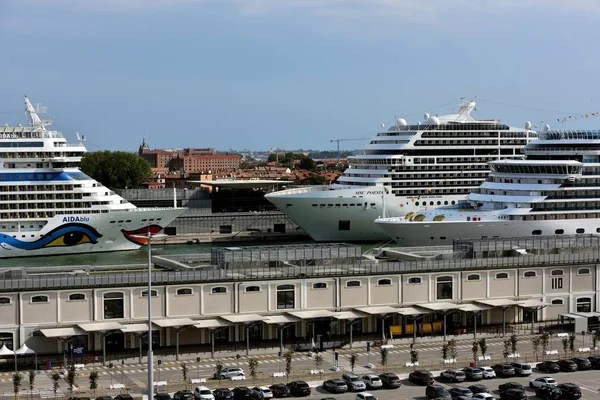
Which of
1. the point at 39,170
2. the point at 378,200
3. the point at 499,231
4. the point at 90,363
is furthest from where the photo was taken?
the point at 378,200

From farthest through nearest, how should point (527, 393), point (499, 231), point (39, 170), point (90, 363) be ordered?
1. point (39, 170)
2. point (499, 231)
3. point (90, 363)
4. point (527, 393)

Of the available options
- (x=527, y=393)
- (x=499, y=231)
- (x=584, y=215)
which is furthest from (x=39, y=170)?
(x=527, y=393)

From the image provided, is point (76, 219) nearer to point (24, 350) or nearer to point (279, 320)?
point (279, 320)

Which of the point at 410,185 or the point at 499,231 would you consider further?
the point at 410,185

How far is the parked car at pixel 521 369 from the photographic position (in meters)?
32.8

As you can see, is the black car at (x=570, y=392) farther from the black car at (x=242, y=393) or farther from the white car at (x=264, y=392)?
the black car at (x=242, y=393)


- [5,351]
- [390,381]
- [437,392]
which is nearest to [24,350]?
[5,351]

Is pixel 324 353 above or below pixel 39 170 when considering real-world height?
below

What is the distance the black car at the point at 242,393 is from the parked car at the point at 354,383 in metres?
2.76

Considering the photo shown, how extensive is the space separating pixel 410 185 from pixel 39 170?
958 inches

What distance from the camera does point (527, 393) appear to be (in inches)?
1211

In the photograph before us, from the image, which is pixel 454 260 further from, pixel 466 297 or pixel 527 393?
pixel 527 393

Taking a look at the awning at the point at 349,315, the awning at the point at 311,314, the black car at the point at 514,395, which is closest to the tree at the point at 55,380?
the awning at the point at 311,314

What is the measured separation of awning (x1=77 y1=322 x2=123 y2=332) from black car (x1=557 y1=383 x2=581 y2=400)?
13.2 metres
